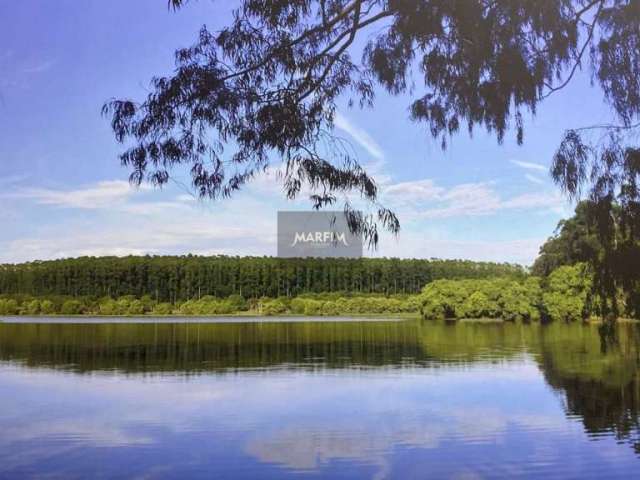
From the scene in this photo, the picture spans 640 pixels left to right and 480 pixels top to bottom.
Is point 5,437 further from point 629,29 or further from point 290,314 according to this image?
point 290,314

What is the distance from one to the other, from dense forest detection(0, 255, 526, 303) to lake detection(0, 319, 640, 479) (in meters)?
46.3

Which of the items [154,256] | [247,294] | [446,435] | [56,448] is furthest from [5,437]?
[154,256]

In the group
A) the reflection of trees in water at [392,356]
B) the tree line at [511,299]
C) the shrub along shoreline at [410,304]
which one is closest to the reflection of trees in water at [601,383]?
the reflection of trees in water at [392,356]

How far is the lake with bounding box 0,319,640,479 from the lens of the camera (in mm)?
6410

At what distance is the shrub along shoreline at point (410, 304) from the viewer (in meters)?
37.7

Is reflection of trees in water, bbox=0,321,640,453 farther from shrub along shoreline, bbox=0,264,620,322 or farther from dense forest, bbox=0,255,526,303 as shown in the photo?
dense forest, bbox=0,255,526,303

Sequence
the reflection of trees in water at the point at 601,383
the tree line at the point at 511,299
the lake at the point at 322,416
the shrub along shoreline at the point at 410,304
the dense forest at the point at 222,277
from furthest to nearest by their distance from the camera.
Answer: the dense forest at the point at 222,277 < the shrub along shoreline at the point at 410,304 < the tree line at the point at 511,299 < the reflection of trees in water at the point at 601,383 < the lake at the point at 322,416

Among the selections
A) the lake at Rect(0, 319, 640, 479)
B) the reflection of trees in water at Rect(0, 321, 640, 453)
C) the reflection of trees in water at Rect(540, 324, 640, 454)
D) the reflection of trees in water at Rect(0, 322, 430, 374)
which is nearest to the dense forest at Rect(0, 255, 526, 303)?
the reflection of trees in water at Rect(0, 321, 640, 453)

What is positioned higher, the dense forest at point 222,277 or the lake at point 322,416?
the dense forest at point 222,277

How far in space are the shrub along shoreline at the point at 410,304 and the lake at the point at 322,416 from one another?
19719mm

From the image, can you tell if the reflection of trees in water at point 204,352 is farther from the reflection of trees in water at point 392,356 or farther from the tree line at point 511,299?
the tree line at point 511,299

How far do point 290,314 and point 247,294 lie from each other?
445 inches

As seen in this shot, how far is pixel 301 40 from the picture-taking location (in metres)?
4.95

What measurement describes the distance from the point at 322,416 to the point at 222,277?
2181 inches
